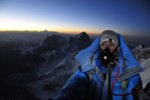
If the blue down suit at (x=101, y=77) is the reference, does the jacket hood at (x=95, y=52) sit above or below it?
above

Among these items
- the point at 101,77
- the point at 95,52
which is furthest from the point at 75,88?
the point at 95,52

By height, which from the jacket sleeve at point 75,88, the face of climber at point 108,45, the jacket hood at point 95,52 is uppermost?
the face of climber at point 108,45

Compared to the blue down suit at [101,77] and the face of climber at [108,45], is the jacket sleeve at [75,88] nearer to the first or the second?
the blue down suit at [101,77]

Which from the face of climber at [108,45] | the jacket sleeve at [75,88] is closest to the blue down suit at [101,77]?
the jacket sleeve at [75,88]

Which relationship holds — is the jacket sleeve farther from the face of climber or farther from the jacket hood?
the face of climber

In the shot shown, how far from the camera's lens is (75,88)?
5219mm

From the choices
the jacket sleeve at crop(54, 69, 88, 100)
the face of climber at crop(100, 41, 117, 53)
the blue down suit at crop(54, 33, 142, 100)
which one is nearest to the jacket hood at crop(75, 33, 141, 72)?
the blue down suit at crop(54, 33, 142, 100)

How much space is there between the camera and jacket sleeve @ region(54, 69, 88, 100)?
4605mm

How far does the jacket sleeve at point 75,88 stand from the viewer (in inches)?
181

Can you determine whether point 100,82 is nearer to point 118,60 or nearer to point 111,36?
point 118,60

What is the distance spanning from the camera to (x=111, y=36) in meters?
6.40

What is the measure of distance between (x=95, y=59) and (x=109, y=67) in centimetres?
49

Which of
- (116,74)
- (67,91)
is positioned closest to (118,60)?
(116,74)

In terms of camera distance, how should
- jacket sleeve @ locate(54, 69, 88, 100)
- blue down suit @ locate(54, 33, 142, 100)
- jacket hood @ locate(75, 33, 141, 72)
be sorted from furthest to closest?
jacket hood @ locate(75, 33, 141, 72) → blue down suit @ locate(54, 33, 142, 100) → jacket sleeve @ locate(54, 69, 88, 100)
